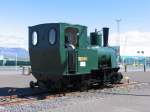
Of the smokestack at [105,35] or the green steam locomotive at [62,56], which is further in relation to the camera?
the smokestack at [105,35]

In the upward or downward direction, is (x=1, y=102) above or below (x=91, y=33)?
below

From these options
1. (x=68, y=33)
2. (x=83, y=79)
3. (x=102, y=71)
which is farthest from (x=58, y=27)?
(x=102, y=71)

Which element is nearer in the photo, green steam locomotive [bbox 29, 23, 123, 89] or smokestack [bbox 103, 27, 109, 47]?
green steam locomotive [bbox 29, 23, 123, 89]

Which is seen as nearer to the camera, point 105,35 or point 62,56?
point 62,56

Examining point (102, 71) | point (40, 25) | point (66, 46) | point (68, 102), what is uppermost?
point (40, 25)

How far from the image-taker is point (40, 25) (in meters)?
16.2

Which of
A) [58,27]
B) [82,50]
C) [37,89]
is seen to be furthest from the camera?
[37,89]

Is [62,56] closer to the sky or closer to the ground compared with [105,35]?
closer to the ground

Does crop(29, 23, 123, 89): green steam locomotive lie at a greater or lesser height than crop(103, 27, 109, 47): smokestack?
lesser

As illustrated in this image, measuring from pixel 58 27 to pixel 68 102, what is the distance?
3484mm

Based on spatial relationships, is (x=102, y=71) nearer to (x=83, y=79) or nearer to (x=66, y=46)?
(x=83, y=79)

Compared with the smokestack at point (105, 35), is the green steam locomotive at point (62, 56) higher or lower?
lower

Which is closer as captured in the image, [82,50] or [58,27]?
[58,27]

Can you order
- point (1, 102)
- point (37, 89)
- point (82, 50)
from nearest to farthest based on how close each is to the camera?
point (1, 102), point (82, 50), point (37, 89)
